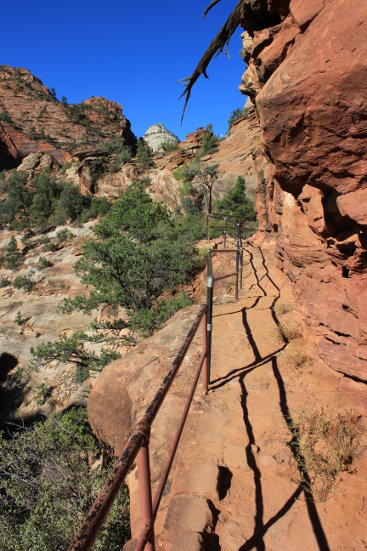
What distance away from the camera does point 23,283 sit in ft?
69.8

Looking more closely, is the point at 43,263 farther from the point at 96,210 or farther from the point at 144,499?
the point at 144,499

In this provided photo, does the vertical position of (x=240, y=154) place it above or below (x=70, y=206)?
above

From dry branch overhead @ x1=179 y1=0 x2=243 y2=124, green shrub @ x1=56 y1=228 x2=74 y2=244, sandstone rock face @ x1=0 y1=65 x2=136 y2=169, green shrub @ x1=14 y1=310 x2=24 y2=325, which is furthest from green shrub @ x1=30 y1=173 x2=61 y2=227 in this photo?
dry branch overhead @ x1=179 y1=0 x2=243 y2=124

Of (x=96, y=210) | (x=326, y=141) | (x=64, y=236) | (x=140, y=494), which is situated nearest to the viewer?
(x=140, y=494)

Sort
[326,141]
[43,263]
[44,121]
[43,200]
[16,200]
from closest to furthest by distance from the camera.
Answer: [326,141] < [43,263] < [43,200] < [16,200] < [44,121]

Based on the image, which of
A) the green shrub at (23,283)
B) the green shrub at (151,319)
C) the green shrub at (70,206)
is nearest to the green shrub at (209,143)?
the green shrub at (70,206)

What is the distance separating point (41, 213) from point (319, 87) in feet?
116

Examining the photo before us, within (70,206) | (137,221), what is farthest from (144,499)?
(70,206)

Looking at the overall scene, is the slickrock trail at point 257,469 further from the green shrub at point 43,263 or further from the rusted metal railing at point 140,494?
the green shrub at point 43,263

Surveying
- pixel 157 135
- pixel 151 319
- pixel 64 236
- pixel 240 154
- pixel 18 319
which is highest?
pixel 157 135

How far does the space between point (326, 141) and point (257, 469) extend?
2.82 meters

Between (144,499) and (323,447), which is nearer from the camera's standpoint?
(144,499)

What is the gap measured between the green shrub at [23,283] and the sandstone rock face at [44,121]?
30.7 metres

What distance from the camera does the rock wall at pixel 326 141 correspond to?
2.26m
